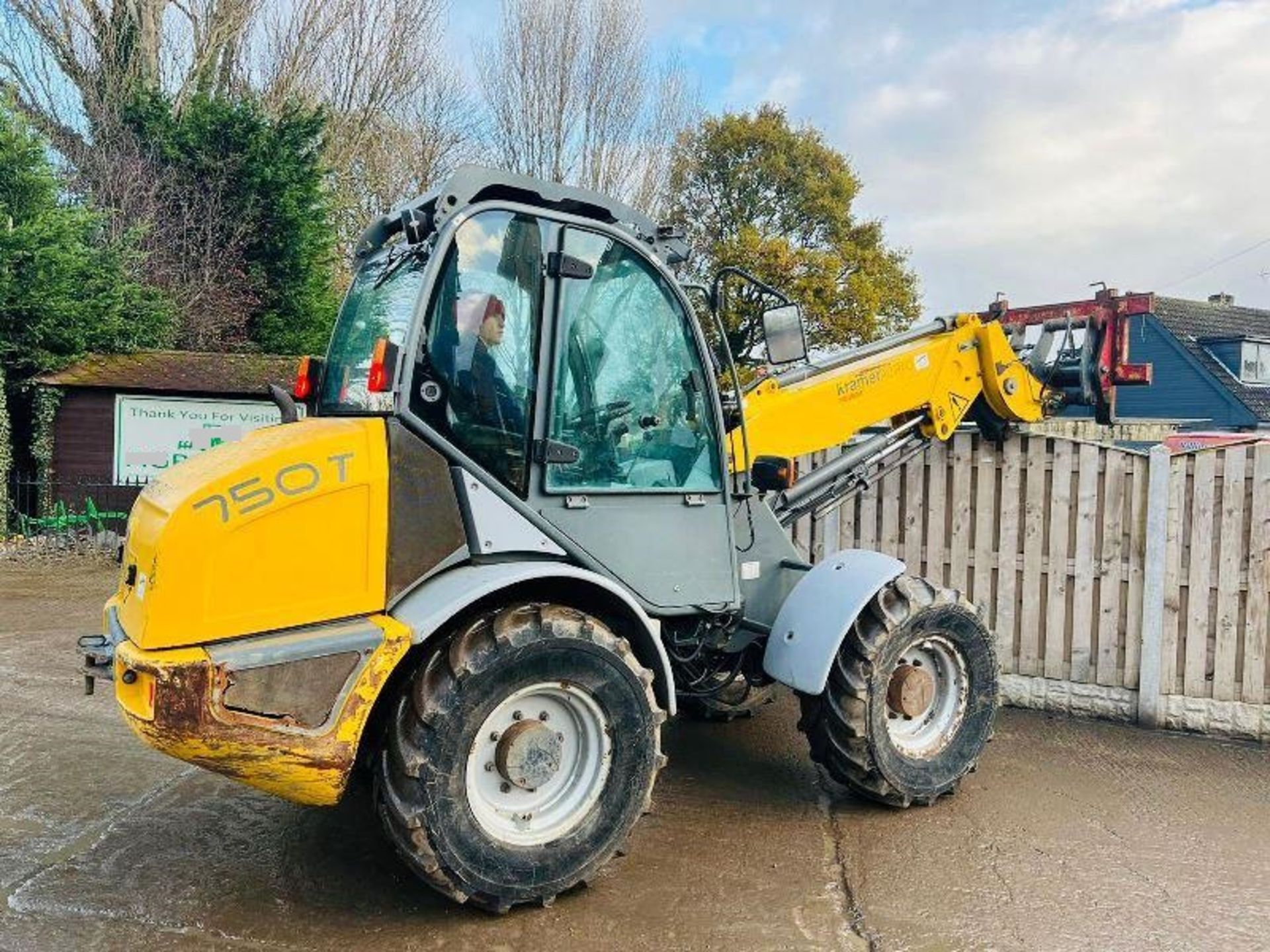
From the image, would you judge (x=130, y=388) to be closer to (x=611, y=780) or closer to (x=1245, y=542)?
(x=611, y=780)

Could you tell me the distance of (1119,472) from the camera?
19.8 feet

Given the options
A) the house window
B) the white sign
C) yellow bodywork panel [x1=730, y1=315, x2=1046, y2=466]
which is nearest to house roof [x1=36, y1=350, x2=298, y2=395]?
the white sign

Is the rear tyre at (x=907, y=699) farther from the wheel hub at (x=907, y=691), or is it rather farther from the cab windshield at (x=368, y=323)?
the cab windshield at (x=368, y=323)

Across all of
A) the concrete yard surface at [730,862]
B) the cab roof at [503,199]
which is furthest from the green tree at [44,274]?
the cab roof at [503,199]

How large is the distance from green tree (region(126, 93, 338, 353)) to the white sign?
5.26m

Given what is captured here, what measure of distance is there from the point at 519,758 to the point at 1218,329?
3717 centimetres

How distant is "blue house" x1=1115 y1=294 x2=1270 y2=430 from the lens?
1177 inches

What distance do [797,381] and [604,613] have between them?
194cm

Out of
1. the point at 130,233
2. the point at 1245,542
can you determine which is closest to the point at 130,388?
the point at 130,233

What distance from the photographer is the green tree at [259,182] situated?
1769cm

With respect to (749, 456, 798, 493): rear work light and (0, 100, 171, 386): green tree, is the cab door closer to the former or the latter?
(749, 456, 798, 493): rear work light

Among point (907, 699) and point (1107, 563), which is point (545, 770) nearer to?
point (907, 699)

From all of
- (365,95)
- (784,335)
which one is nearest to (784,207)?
(365,95)

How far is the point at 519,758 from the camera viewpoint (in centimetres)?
347
